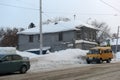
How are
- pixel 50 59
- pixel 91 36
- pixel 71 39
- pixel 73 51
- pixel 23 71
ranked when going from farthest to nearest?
pixel 91 36 < pixel 71 39 < pixel 73 51 < pixel 50 59 < pixel 23 71

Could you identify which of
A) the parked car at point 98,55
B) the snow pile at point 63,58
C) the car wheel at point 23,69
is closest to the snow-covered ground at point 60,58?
the snow pile at point 63,58

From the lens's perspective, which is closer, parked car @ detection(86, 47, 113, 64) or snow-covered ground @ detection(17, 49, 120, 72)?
snow-covered ground @ detection(17, 49, 120, 72)

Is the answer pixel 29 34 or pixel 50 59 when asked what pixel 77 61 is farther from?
pixel 29 34

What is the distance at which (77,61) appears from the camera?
4822 cm

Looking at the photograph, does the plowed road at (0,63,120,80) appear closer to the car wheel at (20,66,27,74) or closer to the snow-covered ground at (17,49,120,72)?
the car wheel at (20,66,27,74)

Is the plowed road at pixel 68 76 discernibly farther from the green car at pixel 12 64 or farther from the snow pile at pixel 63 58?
the snow pile at pixel 63 58

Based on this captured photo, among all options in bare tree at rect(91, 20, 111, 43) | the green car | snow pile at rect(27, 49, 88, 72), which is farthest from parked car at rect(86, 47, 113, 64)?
bare tree at rect(91, 20, 111, 43)

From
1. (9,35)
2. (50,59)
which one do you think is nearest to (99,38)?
(9,35)

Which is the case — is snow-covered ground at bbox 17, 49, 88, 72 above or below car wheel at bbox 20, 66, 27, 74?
below

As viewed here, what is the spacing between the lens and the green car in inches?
1030

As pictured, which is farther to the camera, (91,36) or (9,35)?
(9,35)

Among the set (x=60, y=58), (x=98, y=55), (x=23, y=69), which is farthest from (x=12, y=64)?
(x=98, y=55)

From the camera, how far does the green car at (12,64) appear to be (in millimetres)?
26156

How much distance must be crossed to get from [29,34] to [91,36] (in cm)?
1338
